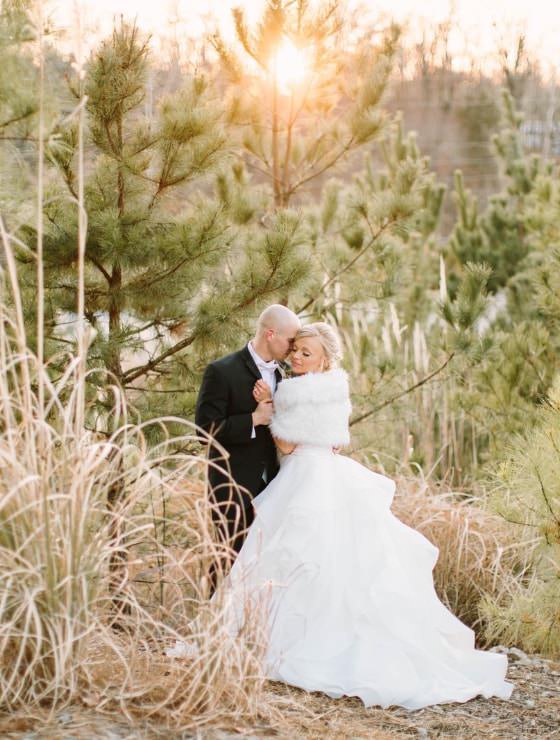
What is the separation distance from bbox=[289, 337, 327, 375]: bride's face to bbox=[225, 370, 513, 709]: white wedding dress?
109 millimetres

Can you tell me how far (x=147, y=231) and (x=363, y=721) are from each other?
9.31ft

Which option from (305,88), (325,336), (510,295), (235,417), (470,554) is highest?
(305,88)

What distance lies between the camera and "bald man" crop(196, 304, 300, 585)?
16.9 ft

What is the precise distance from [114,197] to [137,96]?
0.57m

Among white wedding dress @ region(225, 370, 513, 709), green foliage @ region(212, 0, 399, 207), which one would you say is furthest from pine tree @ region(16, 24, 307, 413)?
green foliage @ region(212, 0, 399, 207)

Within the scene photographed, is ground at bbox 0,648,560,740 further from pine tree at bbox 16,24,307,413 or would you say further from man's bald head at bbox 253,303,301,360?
pine tree at bbox 16,24,307,413

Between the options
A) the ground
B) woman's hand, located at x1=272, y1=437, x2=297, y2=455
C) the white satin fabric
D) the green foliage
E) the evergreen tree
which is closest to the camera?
the ground

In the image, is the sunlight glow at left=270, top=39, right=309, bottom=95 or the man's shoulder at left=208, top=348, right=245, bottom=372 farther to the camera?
the sunlight glow at left=270, top=39, right=309, bottom=95

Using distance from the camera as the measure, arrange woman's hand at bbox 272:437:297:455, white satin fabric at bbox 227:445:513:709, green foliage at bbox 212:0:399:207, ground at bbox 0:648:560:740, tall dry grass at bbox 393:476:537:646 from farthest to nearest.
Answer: green foliage at bbox 212:0:399:207
tall dry grass at bbox 393:476:537:646
woman's hand at bbox 272:437:297:455
white satin fabric at bbox 227:445:513:709
ground at bbox 0:648:560:740

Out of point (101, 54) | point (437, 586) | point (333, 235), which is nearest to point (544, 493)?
point (437, 586)

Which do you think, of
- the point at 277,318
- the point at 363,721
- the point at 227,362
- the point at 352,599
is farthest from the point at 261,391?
the point at 363,721

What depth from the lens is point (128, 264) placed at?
5.34m

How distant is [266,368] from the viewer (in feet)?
17.5

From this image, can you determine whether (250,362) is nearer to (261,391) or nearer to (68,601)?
(261,391)
